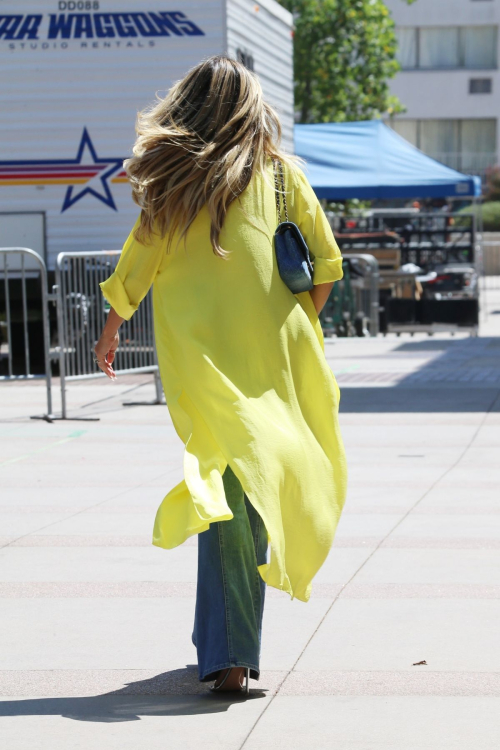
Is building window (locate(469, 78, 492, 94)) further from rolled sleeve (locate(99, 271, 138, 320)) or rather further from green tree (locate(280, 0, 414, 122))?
rolled sleeve (locate(99, 271, 138, 320))

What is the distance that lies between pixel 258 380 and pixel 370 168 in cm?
1727

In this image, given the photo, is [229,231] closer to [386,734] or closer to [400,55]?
[386,734]

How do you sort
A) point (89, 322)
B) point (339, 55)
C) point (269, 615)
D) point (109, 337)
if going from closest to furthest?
point (109, 337)
point (269, 615)
point (89, 322)
point (339, 55)

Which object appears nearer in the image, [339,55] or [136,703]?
[136,703]

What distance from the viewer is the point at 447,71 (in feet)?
173

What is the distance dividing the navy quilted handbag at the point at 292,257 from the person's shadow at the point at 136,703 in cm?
128

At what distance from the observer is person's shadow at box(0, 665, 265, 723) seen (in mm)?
3734

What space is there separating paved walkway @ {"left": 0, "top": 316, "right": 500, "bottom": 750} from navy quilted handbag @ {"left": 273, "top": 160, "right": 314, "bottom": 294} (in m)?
1.28

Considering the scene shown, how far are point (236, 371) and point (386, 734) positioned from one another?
1131 mm

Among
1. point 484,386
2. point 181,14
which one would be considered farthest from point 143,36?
point 484,386

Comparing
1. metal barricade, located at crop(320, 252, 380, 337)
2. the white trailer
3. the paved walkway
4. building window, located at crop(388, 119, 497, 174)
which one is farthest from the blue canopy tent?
building window, located at crop(388, 119, 497, 174)

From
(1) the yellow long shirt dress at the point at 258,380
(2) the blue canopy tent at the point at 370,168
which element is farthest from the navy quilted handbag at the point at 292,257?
(2) the blue canopy tent at the point at 370,168

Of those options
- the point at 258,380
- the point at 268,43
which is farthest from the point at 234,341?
the point at 268,43

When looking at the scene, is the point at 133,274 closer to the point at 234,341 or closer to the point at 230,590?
the point at 234,341
